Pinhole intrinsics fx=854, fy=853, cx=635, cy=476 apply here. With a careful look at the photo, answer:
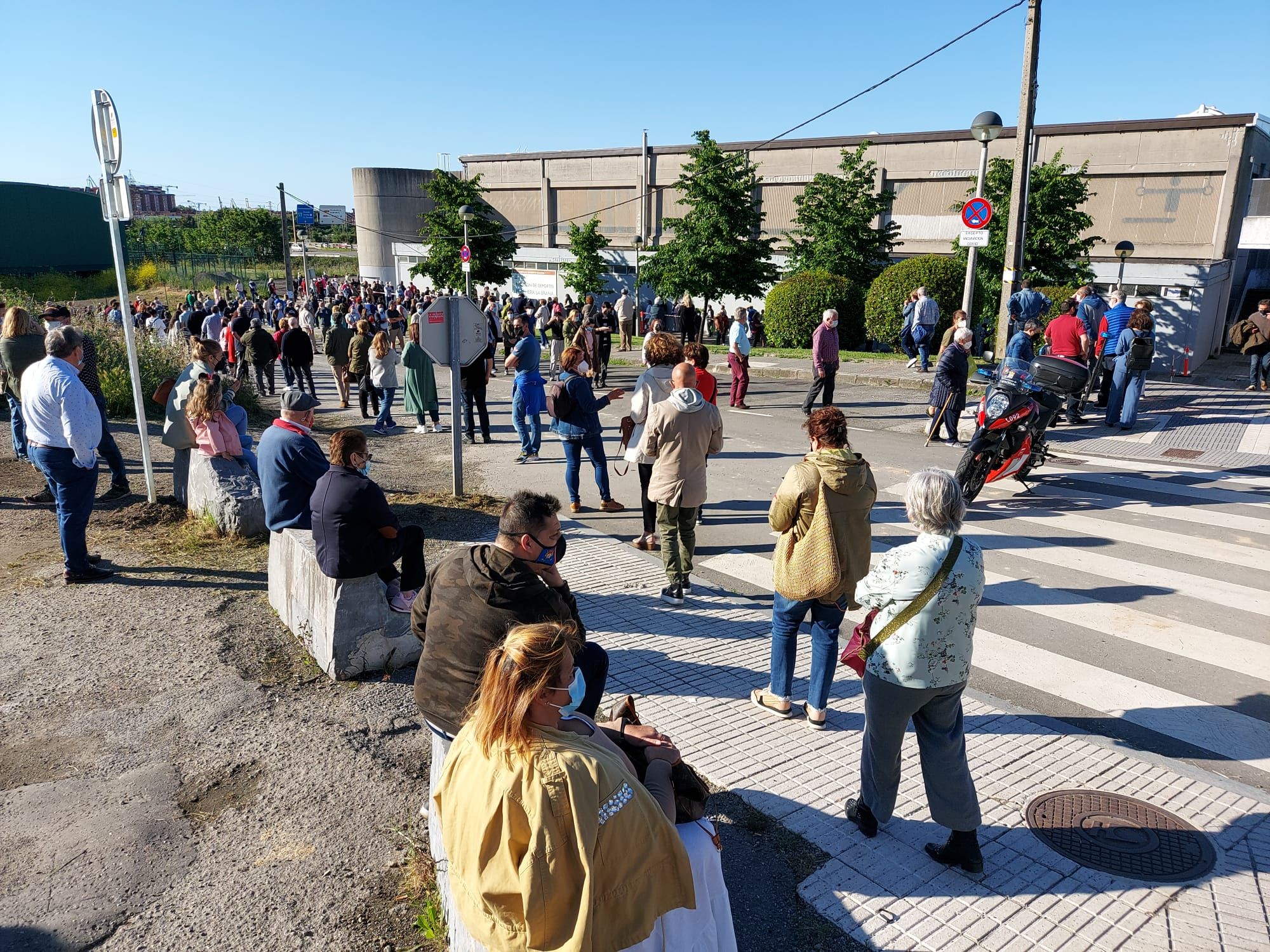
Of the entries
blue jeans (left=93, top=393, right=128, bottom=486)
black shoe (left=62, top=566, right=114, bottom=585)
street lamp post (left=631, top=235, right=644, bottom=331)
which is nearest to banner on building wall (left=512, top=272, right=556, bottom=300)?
street lamp post (left=631, top=235, right=644, bottom=331)

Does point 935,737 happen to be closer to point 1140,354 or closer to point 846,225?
point 1140,354

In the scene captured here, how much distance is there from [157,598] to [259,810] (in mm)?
3204

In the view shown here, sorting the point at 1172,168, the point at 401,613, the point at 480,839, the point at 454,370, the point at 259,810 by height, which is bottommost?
the point at 259,810

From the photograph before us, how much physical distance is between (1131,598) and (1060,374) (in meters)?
4.00

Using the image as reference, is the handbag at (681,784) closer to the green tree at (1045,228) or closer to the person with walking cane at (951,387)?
the person with walking cane at (951,387)

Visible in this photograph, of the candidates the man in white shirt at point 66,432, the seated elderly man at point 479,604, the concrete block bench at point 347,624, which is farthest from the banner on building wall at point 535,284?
the seated elderly man at point 479,604

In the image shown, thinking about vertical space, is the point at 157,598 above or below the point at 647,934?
below

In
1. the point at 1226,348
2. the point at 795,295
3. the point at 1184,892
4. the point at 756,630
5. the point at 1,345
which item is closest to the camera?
the point at 1184,892

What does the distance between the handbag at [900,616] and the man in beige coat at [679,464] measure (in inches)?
110

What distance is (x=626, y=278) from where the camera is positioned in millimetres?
39875

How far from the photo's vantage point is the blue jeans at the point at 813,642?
4.52 metres

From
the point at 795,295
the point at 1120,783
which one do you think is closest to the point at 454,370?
the point at 1120,783

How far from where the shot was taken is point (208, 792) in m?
4.20

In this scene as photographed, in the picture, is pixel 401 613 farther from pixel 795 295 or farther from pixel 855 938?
pixel 795 295
